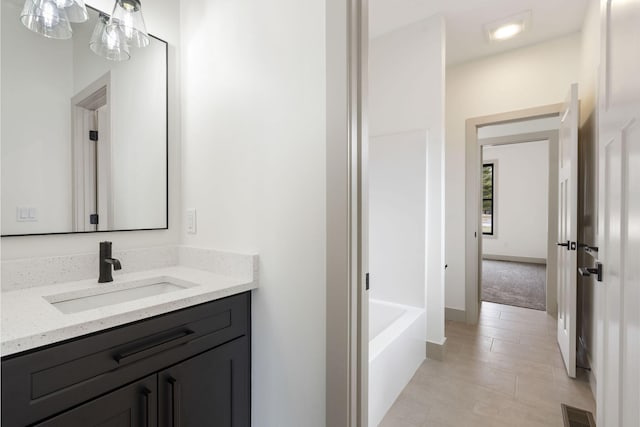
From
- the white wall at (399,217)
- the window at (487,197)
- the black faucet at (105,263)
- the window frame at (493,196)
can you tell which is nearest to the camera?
the black faucet at (105,263)

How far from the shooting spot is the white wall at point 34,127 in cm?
108

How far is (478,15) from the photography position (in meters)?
2.44

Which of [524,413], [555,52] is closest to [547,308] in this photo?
[524,413]

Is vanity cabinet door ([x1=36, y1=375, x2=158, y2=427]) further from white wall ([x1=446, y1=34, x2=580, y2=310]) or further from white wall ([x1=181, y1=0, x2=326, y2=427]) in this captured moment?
white wall ([x1=446, y1=34, x2=580, y2=310])

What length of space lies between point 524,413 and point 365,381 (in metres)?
1.32

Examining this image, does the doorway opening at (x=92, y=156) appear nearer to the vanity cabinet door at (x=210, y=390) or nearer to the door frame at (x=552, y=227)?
the vanity cabinet door at (x=210, y=390)

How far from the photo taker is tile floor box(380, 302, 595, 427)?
1683 mm

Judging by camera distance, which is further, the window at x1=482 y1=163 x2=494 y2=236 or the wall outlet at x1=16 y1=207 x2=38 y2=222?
the window at x1=482 y1=163 x2=494 y2=236

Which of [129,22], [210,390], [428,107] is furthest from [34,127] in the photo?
[428,107]

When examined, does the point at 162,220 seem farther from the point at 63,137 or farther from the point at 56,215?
the point at 63,137

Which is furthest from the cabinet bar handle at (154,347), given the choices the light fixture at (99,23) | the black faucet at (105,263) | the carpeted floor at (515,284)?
the carpeted floor at (515,284)

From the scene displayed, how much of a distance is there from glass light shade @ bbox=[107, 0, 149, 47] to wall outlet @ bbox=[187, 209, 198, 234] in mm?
773

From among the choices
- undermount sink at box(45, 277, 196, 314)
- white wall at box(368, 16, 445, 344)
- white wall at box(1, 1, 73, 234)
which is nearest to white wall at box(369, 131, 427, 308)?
white wall at box(368, 16, 445, 344)

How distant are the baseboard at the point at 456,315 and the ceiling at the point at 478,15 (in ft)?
8.87
